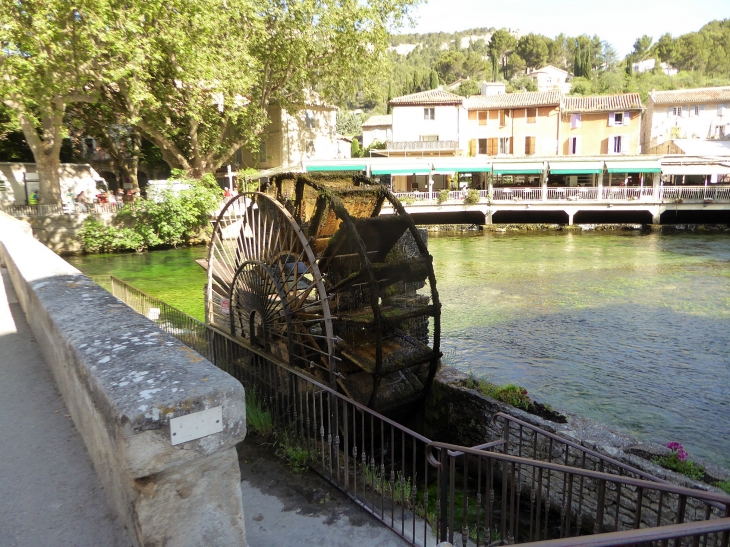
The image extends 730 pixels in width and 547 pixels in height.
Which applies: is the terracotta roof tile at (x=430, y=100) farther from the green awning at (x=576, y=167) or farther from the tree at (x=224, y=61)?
the tree at (x=224, y=61)

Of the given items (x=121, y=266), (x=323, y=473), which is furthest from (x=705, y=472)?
(x=121, y=266)

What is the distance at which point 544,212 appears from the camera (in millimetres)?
35469

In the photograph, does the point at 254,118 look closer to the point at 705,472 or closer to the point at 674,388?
the point at 674,388

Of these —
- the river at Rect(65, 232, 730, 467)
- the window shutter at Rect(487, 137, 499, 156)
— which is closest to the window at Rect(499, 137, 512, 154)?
the window shutter at Rect(487, 137, 499, 156)

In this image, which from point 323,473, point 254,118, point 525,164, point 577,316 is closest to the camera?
point 323,473

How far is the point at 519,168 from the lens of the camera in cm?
3538

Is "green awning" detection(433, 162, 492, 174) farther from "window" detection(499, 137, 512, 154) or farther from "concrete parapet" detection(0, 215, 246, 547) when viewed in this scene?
"concrete parapet" detection(0, 215, 246, 547)

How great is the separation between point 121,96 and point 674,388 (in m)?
26.8

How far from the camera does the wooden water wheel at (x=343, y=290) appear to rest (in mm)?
8203

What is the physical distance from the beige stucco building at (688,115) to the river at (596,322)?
28167mm

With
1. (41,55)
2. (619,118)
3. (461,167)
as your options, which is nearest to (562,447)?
(41,55)

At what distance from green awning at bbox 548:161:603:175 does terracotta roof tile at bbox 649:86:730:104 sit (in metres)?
21.0

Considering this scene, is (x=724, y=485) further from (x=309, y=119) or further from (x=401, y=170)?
(x=309, y=119)

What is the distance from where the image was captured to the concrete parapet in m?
2.12
